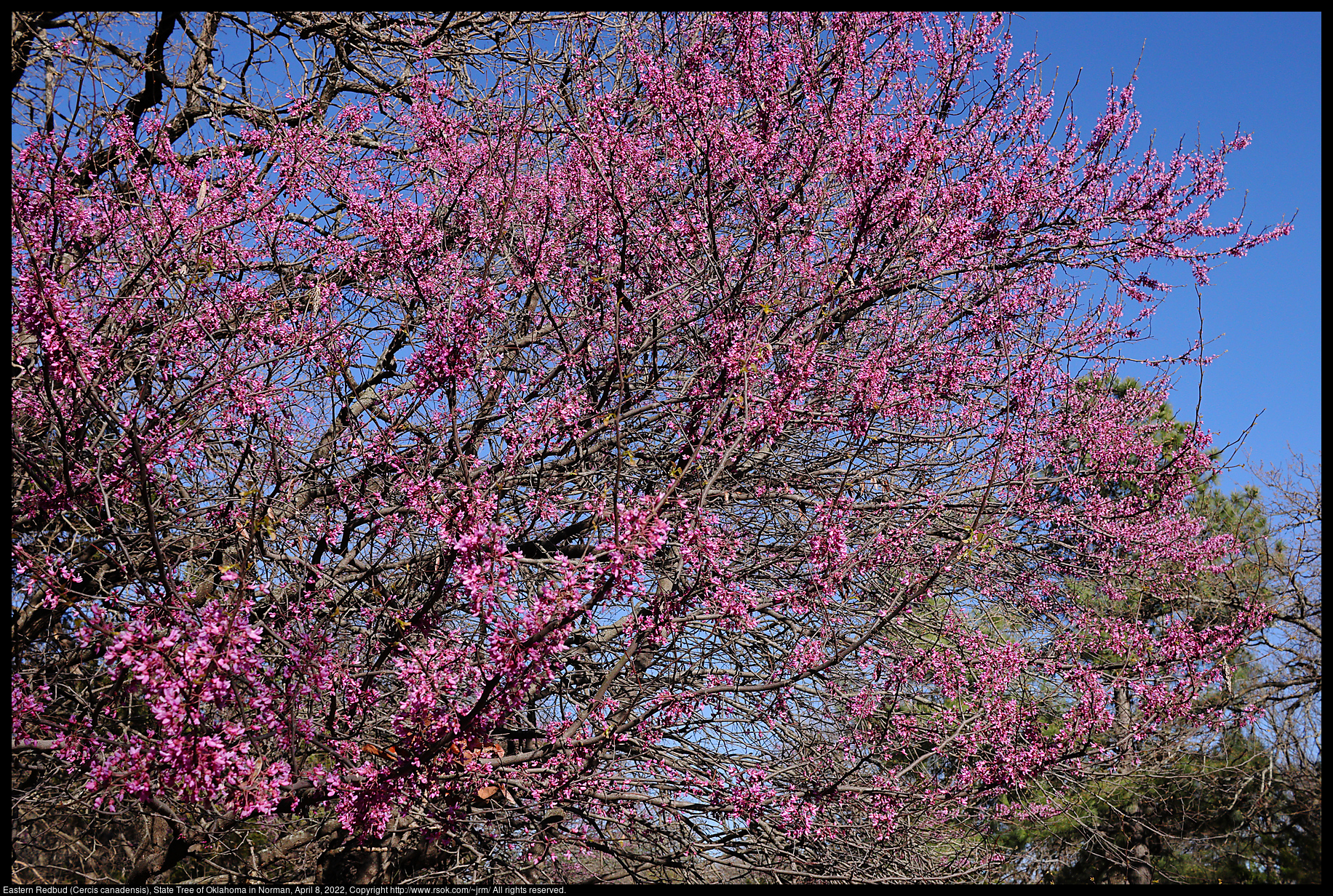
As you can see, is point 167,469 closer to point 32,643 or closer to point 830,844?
point 32,643

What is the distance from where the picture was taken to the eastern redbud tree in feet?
12.7

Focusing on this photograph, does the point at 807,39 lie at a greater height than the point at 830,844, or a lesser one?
greater

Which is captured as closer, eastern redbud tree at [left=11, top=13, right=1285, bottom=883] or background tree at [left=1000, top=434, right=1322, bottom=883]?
eastern redbud tree at [left=11, top=13, right=1285, bottom=883]

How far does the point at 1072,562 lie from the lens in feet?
26.1

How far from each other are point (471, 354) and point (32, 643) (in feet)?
12.1

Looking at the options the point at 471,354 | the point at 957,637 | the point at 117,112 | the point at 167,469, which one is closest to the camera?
the point at 471,354

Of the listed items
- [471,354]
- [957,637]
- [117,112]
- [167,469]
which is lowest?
[957,637]

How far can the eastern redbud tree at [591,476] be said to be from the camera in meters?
3.88

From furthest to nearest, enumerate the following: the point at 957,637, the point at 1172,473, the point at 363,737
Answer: the point at 1172,473 → the point at 957,637 → the point at 363,737

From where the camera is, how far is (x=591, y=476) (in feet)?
19.8

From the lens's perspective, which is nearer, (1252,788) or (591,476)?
(591,476)

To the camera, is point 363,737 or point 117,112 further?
point 117,112

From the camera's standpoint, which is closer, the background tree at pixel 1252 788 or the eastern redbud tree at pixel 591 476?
the eastern redbud tree at pixel 591 476

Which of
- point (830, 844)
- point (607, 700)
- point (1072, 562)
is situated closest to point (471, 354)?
point (607, 700)
